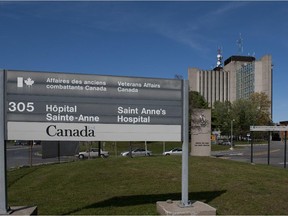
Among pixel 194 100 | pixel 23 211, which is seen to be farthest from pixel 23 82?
pixel 194 100

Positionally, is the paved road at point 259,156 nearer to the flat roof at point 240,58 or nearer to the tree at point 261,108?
the tree at point 261,108

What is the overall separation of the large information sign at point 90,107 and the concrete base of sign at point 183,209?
47.8 inches

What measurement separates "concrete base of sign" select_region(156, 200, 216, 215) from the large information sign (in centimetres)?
121

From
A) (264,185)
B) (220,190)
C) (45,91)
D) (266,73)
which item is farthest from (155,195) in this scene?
(266,73)

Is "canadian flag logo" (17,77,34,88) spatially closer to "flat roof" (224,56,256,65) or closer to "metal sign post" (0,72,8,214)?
"metal sign post" (0,72,8,214)

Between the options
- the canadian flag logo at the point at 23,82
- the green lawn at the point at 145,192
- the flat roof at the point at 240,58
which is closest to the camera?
the canadian flag logo at the point at 23,82

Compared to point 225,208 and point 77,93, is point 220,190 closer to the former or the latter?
point 225,208

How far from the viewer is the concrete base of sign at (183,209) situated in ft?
19.7

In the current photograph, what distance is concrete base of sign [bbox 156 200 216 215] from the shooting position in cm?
602

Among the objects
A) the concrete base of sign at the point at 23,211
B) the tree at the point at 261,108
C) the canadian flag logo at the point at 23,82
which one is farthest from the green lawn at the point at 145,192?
the tree at the point at 261,108

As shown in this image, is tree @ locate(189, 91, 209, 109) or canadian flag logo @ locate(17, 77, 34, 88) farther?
tree @ locate(189, 91, 209, 109)

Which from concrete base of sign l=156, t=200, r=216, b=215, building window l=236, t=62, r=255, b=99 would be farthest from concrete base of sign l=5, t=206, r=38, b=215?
building window l=236, t=62, r=255, b=99

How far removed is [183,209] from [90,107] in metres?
2.43

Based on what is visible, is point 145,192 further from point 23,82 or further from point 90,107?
point 23,82
